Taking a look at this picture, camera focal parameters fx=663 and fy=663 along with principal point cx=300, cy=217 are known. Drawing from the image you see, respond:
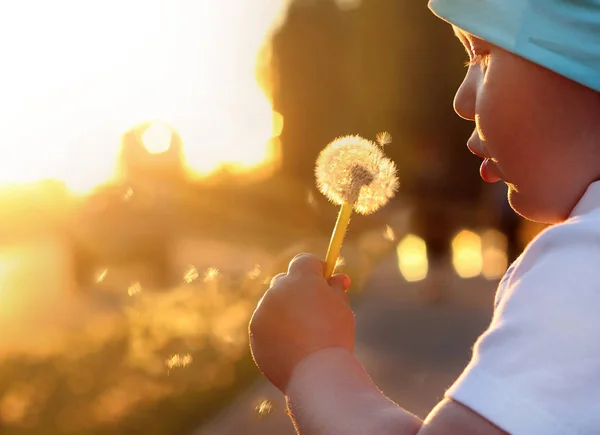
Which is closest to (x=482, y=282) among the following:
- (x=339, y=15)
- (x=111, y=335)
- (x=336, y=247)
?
(x=339, y=15)

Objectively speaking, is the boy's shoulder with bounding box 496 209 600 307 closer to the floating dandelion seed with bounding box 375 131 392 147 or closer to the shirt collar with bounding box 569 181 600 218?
the shirt collar with bounding box 569 181 600 218

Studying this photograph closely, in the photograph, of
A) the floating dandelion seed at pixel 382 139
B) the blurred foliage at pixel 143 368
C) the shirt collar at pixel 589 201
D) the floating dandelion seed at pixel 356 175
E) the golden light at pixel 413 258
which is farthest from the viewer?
the golden light at pixel 413 258

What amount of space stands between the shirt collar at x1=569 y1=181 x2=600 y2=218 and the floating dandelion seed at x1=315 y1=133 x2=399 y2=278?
43 centimetres

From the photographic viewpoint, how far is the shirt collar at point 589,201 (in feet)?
3.28

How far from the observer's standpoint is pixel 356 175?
1.35 metres

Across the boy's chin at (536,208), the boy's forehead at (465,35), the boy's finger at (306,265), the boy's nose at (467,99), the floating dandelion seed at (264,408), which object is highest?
the boy's forehead at (465,35)

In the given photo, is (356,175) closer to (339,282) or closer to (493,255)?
(339,282)

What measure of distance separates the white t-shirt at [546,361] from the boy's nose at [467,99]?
1.16ft

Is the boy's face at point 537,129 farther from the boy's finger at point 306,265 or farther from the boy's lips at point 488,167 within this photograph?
the boy's finger at point 306,265

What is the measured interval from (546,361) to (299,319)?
1.56ft

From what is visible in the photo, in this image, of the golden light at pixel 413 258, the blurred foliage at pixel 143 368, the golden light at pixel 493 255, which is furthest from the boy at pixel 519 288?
the golden light at pixel 493 255

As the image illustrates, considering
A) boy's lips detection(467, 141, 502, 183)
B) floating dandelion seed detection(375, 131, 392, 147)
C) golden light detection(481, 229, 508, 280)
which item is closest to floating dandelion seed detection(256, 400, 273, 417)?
floating dandelion seed detection(375, 131, 392, 147)

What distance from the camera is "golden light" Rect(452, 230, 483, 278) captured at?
8.83 meters

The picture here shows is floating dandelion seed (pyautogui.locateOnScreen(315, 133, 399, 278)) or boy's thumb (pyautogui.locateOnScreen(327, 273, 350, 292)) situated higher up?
floating dandelion seed (pyautogui.locateOnScreen(315, 133, 399, 278))
